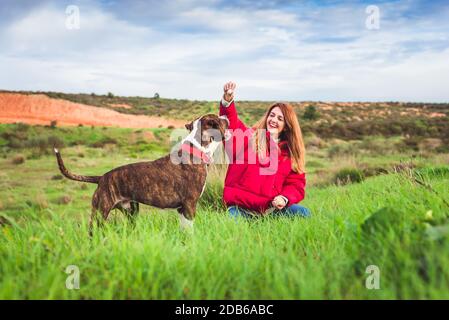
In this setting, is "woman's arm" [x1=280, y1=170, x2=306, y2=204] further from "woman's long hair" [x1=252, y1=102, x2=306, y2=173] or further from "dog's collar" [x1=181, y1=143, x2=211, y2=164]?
"dog's collar" [x1=181, y1=143, x2=211, y2=164]

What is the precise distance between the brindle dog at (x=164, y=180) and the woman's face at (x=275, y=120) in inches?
57.9

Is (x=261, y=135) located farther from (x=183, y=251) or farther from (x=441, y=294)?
(x=441, y=294)

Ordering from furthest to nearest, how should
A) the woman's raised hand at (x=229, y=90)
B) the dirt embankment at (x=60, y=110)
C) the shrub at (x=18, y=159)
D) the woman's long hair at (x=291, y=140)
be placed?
the dirt embankment at (x=60, y=110) → the shrub at (x=18, y=159) → the woman's long hair at (x=291, y=140) → the woman's raised hand at (x=229, y=90)

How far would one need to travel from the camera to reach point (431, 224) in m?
3.42

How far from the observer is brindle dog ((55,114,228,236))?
4.57m

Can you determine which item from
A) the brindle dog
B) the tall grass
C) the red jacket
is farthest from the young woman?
the tall grass

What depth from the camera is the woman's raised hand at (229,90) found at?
5.94 metres

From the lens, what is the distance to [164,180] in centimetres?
476

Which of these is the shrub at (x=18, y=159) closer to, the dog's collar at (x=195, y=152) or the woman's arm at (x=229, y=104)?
the woman's arm at (x=229, y=104)

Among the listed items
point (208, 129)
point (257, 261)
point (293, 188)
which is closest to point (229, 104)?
point (208, 129)

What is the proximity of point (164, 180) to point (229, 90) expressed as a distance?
1785mm

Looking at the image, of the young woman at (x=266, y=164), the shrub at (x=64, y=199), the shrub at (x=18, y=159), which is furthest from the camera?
the shrub at (x=18, y=159)

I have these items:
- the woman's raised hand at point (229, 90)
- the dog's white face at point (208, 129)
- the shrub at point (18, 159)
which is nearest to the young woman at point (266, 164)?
the woman's raised hand at point (229, 90)
